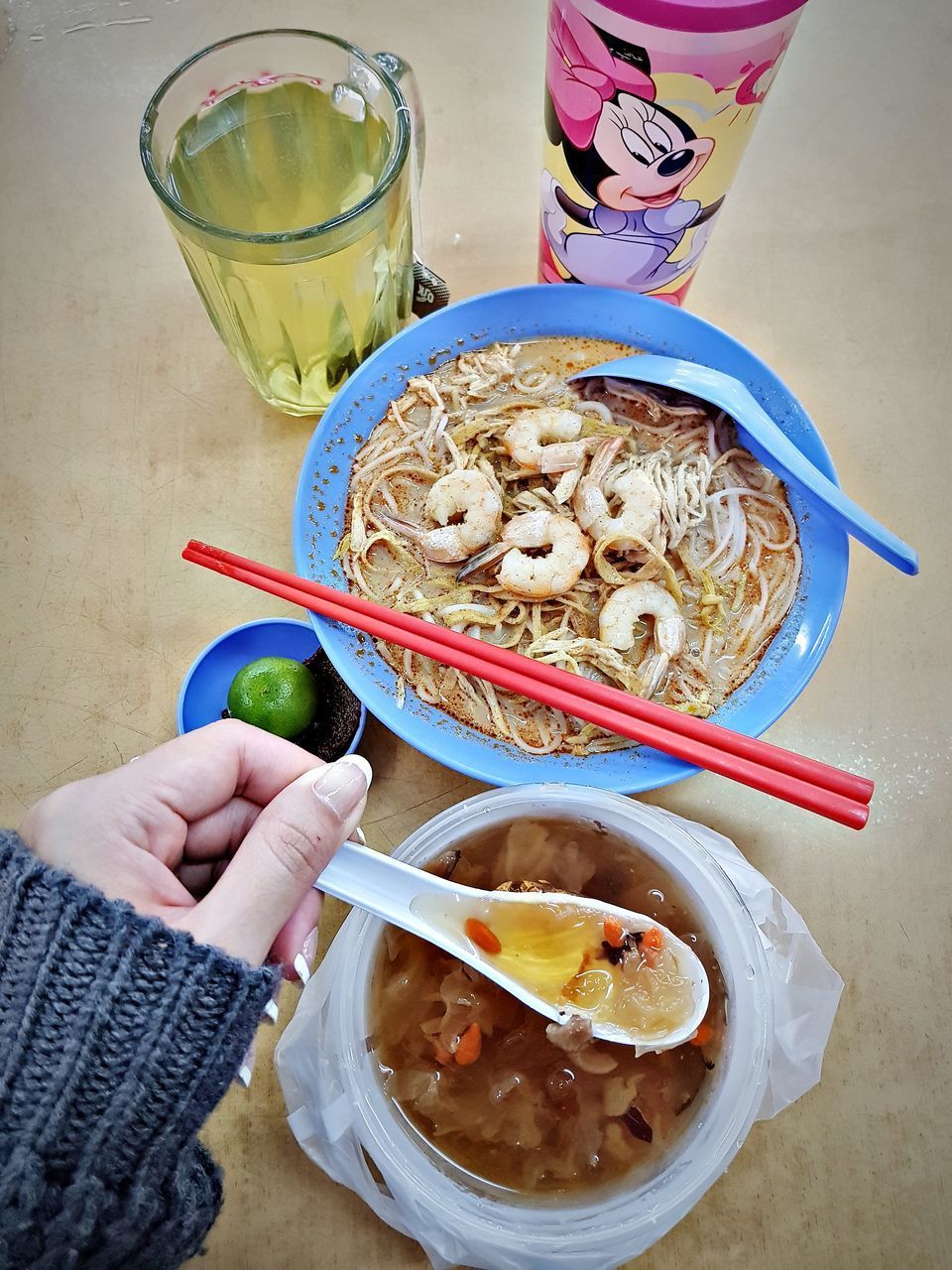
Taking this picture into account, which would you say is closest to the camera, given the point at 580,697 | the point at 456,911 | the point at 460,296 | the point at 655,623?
the point at 456,911

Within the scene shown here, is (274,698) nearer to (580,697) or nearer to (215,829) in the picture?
(215,829)

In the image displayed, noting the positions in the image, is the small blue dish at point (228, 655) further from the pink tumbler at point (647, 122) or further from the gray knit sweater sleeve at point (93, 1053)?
the pink tumbler at point (647, 122)

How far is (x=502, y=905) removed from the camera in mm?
1029

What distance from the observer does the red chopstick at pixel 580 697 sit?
1044mm

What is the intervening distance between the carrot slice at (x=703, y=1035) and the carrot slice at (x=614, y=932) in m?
0.13

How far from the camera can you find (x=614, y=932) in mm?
1016

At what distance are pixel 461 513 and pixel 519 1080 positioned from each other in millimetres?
741

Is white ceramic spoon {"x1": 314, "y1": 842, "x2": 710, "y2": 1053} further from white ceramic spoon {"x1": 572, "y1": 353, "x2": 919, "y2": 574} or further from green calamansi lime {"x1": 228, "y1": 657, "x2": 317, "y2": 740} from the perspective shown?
white ceramic spoon {"x1": 572, "y1": 353, "x2": 919, "y2": 574}

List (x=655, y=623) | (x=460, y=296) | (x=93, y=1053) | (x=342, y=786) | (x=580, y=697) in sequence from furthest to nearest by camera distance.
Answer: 1. (x=460, y=296)
2. (x=655, y=623)
3. (x=580, y=697)
4. (x=342, y=786)
5. (x=93, y=1053)

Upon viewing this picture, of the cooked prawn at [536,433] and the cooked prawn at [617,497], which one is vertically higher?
the cooked prawn at [536,433]

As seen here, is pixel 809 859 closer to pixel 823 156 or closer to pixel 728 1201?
pixel 728 1201

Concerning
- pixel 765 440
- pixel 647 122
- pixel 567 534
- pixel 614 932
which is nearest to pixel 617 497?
pixel 567 534

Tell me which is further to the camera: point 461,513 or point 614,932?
point 461,513

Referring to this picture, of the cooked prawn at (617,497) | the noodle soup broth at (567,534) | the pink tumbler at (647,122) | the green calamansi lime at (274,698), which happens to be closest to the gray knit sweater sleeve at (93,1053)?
the green calamansi lime at (274,698)
